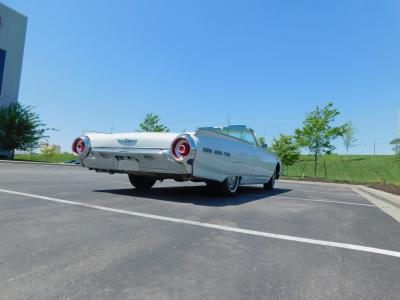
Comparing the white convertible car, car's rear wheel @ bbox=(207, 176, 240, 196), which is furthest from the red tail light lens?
car's rear wheel @ bbox=(207, 176, 240, 196)

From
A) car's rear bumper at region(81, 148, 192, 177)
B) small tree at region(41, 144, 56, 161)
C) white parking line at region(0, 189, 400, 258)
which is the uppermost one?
small tree at region(41, 144, 56, 161)

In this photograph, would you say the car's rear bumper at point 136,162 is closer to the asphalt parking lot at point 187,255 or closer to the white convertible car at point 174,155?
the white convertible car at point 174,155

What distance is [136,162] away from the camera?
602 cm

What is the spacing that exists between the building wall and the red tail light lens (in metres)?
36.3

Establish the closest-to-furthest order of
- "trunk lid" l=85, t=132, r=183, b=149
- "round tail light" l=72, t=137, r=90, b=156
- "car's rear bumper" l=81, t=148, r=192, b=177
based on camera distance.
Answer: "car's rear bumper" l=81, t=148, r=192, b=177 < "trunk lid" l=85, t=132, r=183, b=149 < "round tail light" l=72, t=137, r=90, b=156

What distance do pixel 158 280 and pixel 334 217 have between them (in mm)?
3772

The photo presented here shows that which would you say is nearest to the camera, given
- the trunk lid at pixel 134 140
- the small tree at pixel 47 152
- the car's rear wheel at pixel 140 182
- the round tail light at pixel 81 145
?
the trunk lid at pixel 134 140

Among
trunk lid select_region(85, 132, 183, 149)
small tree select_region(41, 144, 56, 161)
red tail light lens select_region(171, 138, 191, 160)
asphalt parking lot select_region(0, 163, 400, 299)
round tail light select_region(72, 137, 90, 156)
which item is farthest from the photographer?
small tree select_region(41, 144, 56, 161)

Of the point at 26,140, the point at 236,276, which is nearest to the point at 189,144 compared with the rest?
the point at 236,276

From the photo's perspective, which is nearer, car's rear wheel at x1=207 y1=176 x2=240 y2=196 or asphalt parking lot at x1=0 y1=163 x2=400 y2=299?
asphalt parking lot at x1=0 y1=163 x2=400 y2=299

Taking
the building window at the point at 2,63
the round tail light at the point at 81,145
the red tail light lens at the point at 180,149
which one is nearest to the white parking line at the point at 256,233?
the red tail light lens at the point at 180,149

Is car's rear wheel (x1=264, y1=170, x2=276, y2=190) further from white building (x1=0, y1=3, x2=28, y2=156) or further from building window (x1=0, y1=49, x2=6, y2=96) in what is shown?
building window (x1=0, y1=49, x2=6, y2=96)

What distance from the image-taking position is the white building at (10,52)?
34844mm

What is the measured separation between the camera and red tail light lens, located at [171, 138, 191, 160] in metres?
5.49
